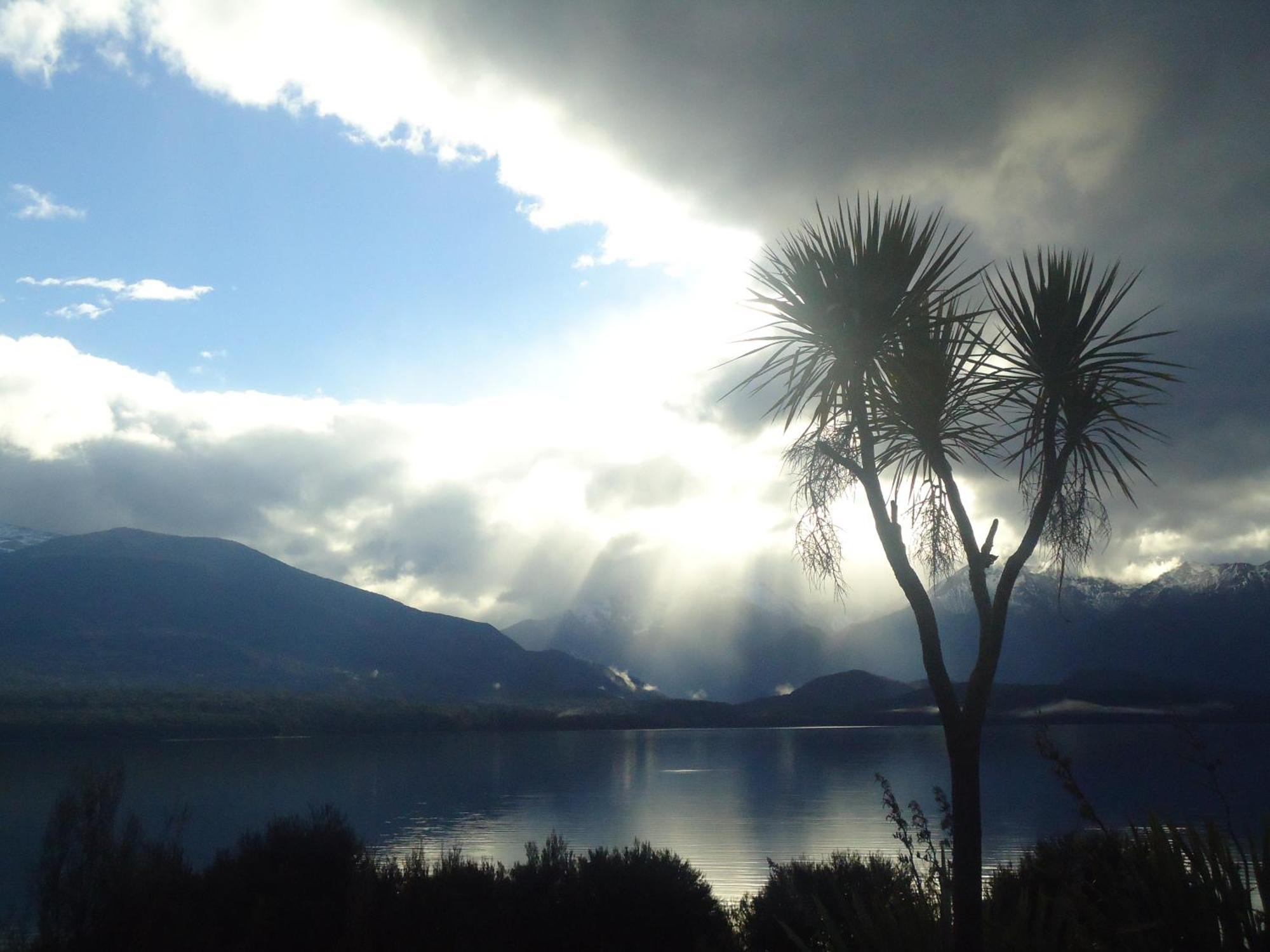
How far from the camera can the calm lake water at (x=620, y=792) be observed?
112 ft

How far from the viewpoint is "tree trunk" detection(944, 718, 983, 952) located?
5582mm

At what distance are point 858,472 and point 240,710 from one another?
131 m

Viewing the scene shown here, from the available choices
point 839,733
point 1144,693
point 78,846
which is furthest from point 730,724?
point 78,846

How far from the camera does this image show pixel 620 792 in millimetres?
61219

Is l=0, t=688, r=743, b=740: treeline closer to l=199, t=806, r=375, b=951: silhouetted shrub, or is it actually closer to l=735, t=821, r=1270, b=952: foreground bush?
l=199, t=806, r=375, b=951: silhouetted shrub

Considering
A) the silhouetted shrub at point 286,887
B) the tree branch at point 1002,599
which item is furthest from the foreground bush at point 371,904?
the tree branch at point 1002,599

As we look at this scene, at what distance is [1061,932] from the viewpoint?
672 cm

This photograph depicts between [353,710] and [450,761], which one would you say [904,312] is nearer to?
[450,761]

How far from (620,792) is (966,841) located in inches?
2302

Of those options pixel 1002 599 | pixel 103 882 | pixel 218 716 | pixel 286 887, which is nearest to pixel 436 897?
pixel 286 887

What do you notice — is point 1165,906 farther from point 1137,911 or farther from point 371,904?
point 371,904

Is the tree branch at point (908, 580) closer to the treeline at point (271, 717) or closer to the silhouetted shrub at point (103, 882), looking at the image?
the silhouetted shrub at point (103, 882)

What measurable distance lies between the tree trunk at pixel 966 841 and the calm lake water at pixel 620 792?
1105 millimetres

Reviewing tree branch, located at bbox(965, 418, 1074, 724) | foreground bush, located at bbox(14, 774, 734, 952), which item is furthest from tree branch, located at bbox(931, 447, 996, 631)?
foreground bush, located at bbox(14, 774, 734, 952)
